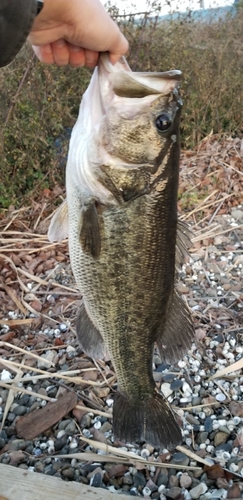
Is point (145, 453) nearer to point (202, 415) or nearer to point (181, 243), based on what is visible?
point (202, 415)

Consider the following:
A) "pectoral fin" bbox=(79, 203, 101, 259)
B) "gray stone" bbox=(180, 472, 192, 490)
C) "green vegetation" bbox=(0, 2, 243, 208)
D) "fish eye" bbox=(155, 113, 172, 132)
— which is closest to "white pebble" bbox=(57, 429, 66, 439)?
"gray stone" bbox=(180, 472, 192, 490)

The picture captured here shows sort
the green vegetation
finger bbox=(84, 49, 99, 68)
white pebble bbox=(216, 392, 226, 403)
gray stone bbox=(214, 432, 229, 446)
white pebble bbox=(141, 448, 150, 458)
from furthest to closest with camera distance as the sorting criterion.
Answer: the green vegetation
white pebble bbox=(216, 392, 226, 403)
gray stone bbox=(214, 432, 229, 446)
white pebble bbox=(141, 448, 150, 458)
finger bbox=(84, 49, 99, 68)

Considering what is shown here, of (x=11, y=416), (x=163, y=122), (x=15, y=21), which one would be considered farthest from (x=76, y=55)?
(x=11, y=416)

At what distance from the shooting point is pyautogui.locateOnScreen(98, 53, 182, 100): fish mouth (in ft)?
5.21

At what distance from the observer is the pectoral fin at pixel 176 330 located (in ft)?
6.27

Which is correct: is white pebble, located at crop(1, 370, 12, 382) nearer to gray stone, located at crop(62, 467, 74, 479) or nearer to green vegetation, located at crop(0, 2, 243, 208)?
gray stone, located at crop(62, 467, 74, 479)

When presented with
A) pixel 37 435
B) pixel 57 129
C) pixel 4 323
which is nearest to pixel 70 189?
pixel 37 435

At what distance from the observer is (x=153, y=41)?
638cm

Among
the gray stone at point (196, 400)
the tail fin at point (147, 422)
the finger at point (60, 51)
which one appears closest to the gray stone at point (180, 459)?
the gray stone at point (196, 400)

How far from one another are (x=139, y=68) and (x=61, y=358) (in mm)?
4070

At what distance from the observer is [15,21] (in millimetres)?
1539

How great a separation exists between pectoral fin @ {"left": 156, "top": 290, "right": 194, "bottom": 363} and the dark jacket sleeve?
1.05 m

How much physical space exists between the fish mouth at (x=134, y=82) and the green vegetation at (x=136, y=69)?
11.4 feet

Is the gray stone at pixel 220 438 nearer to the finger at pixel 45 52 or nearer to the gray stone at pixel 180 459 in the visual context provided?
the gray stone at pixel 180 459
